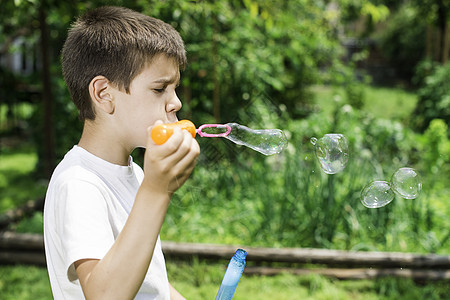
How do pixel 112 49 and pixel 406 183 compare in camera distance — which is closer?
pixel 112 49

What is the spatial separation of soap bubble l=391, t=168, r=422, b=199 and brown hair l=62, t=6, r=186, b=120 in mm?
917

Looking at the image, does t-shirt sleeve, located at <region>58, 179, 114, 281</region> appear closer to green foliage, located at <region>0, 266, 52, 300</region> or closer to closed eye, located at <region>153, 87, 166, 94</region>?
closed eye, located at <region>153, 87, 166, 94</region>

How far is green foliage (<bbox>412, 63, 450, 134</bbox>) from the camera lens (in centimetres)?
562

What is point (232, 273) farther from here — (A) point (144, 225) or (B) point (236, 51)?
(B) point (236, 51)

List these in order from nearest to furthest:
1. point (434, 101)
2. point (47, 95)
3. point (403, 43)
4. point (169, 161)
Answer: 1. point (169, 161)
2. point (47, 95)
3. point (434, 101)
4. point (403, 43)

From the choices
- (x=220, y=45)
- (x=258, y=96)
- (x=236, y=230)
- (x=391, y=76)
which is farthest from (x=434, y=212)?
(x=391, y=76)

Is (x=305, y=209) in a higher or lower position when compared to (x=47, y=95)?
lower

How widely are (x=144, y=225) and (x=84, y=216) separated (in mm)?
157

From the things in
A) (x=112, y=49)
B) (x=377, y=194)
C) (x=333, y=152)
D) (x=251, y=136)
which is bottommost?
(x=377, y=194)

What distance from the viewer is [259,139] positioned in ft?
4.76

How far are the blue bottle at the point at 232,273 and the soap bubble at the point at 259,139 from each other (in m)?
0.40

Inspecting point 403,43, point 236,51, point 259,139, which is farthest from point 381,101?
point 259,139

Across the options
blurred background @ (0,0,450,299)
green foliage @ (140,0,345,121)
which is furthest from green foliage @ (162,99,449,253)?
green foliage @ (140,0,345,121)

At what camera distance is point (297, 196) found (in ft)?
11.8
